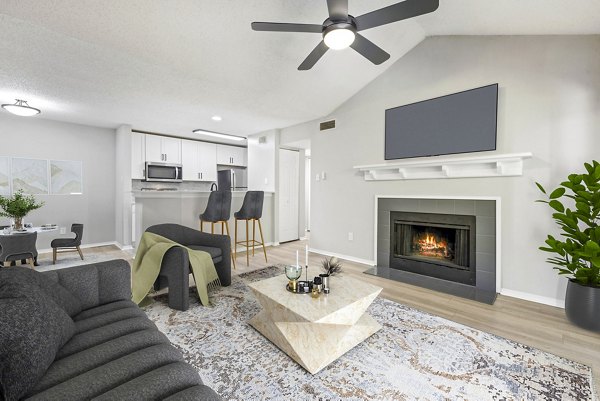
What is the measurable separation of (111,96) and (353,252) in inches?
166

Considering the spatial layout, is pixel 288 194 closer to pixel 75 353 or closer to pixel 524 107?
pixel 524 107

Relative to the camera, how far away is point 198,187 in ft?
22.8

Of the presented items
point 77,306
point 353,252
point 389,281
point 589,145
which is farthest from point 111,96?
point 589,145

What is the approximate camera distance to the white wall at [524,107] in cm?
254

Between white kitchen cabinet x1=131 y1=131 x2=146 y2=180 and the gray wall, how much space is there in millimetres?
465

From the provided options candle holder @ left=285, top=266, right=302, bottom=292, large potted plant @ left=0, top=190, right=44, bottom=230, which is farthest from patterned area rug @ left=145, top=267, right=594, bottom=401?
large potted plant @ left=0, top=190, right=44, bottom=230

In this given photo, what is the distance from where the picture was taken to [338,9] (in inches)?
73.5

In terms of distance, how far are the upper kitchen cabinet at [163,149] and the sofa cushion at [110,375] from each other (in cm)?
560

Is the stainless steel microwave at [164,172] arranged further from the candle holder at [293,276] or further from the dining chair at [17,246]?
the candle holder at [293,276]

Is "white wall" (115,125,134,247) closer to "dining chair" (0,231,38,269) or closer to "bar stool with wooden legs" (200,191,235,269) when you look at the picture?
"dining chair" (0,231,38,269)

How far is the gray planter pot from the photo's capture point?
216cm

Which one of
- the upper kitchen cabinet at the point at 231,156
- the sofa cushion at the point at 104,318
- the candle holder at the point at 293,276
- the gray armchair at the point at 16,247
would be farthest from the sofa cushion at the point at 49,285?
the upper kitchen cabinet at the point at 231,156

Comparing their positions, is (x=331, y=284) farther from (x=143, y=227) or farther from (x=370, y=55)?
(x=143, y=227)

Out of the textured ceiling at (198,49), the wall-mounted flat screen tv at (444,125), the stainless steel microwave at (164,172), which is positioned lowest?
the stainless steel microwave at (164,172)
